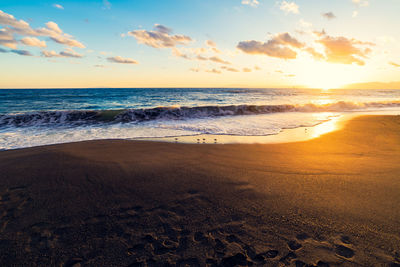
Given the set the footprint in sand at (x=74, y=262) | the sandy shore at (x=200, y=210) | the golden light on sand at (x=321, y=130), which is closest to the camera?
the footprint in sand at (x=74, y=262)

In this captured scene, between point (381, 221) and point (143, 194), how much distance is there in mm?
4013

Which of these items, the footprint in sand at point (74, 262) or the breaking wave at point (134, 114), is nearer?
the footprint in sand at point (74, 262)

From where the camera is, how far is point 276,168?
5020 mm

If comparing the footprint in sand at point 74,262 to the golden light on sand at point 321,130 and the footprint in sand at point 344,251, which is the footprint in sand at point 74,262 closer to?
the footprint in sand at point 344,251

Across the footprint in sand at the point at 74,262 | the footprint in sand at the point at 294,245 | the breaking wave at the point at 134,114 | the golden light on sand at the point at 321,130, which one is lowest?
the footprint in sand at the point at 74,262

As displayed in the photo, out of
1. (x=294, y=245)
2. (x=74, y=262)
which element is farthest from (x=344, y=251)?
(x=74, y=262)

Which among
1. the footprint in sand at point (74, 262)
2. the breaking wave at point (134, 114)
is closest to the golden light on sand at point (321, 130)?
the breaking wave at point (134, 114)

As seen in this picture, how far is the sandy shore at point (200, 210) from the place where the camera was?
2.41 metres

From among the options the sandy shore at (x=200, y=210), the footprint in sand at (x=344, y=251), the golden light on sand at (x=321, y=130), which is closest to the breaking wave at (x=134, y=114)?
the golden light on sand at (x=321, y=130)

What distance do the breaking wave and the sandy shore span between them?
9801 mm

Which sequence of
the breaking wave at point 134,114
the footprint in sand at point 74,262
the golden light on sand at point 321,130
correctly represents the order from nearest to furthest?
1. the footprint in sand at point 74,262
2. the golden light on sand at point 321,130
3. the breaking wave at point 134,114

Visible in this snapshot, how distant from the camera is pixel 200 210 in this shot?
3.28 m

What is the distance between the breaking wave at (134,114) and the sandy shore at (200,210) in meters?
9.80

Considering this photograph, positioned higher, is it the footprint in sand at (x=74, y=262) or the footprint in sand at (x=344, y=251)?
the footprint in sand at (x=344, y=251)
